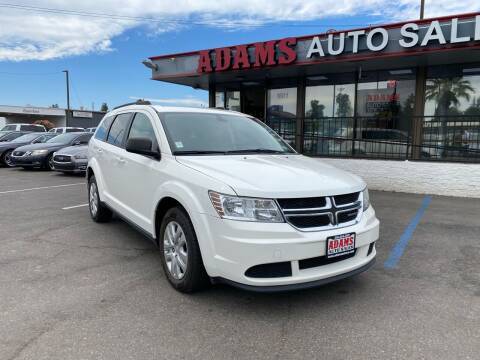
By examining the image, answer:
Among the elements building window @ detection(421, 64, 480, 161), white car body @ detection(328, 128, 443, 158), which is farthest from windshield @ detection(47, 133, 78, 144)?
building window @ detection(421, 64, 480, 161)

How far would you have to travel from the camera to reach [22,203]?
796cm

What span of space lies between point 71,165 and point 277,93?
7.58m

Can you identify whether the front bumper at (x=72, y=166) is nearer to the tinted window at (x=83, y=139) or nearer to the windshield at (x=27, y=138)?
the tinted window at (x=83, y=139)

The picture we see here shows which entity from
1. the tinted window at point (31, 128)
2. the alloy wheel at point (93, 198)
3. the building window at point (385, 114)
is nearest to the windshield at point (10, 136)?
the tinted window at point (31, 128)

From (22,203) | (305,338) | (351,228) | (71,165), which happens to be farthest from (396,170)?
(71,165)

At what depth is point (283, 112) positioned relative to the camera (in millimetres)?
13883

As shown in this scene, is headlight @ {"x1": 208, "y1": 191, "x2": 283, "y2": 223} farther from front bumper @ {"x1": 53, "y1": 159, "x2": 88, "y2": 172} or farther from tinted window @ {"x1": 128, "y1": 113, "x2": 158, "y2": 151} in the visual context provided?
front bumper @ {"x1": 53, "y1": 159, "x2": 88, "y2": 172}

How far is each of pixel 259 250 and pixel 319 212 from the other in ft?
2.05

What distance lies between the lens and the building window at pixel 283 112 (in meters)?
13.4

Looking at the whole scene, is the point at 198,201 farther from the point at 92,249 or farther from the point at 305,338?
the point at 92,249

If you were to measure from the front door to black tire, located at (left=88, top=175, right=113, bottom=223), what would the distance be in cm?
917

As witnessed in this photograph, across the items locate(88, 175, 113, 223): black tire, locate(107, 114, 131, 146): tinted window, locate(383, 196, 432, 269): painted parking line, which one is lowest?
locate(383, 196, 432, 269): painted parking line

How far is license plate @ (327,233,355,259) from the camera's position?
3.10 meters

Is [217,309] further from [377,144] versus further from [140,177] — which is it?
[377,144]
